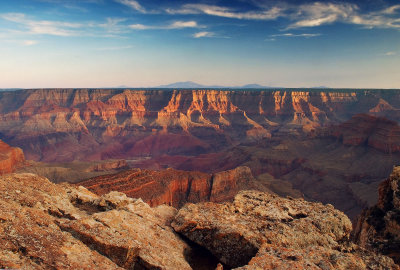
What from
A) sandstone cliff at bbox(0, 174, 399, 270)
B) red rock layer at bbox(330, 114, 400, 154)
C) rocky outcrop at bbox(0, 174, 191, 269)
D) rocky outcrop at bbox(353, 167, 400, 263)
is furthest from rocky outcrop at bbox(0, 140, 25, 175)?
red rock layer at bbox(330, 114, 400, 154)

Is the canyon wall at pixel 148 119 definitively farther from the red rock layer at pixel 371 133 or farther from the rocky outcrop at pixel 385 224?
the rocky outcrop at pixel 385 224

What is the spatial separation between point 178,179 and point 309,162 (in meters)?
47.9

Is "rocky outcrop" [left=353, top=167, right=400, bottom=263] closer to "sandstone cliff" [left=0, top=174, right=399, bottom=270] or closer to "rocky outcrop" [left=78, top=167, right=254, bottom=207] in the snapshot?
"sandstone cliff" [left=0, top=174, right=399, bottom=270]

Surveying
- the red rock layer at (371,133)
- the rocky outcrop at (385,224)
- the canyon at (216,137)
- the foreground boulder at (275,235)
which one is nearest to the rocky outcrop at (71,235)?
the foreground boulder at (275,235)

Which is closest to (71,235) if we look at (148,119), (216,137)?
(216,137)

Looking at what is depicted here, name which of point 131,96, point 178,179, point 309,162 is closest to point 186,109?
point 131,96

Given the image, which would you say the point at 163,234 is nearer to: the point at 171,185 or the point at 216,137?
the point at 171,185

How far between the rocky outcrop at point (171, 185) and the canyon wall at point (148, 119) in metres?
74.1

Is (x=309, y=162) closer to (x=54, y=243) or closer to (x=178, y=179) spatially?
(x=178, y=179)

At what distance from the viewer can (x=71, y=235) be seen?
32.3ft

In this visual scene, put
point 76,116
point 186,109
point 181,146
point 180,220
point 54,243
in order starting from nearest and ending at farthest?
point 54,243 < point 180,220 < point 181,146 < point 76,116 < point 186,109

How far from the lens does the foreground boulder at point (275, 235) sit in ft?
34.0

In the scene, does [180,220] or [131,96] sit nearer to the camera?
[180,220]

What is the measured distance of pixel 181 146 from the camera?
5335 inches
